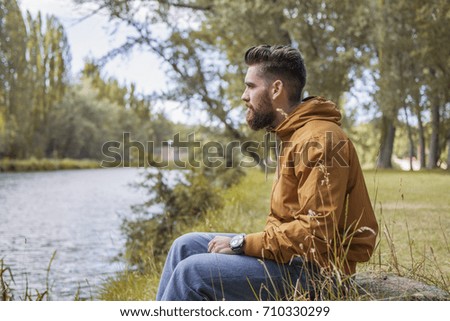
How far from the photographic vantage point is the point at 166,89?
970 cm

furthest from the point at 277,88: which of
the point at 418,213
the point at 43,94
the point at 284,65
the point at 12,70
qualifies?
the point at 43,94

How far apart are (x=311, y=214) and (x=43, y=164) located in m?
15.5

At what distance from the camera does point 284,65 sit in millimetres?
1950

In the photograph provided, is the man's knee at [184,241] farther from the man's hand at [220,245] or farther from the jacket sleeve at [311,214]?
the jacket sleeve at [311,214]

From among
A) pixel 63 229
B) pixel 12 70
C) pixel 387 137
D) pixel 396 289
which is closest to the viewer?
pixel 396 289

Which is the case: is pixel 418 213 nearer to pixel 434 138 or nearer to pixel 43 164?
pixel 434 138

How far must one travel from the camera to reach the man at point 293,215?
1.76 m

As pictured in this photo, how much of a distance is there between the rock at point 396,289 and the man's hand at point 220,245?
0.51 metres

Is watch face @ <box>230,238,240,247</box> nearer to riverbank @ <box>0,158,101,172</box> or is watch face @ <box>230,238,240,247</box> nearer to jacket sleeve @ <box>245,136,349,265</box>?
jacket sleeve @ <box>245,136,349,265</box>

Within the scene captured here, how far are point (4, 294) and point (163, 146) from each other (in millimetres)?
5278

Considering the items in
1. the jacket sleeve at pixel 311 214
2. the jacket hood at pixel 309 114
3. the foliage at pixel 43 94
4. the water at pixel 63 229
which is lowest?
the water at pixel 63 229

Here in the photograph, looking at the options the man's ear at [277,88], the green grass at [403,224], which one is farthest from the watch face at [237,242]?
the green grass at [403,224]
